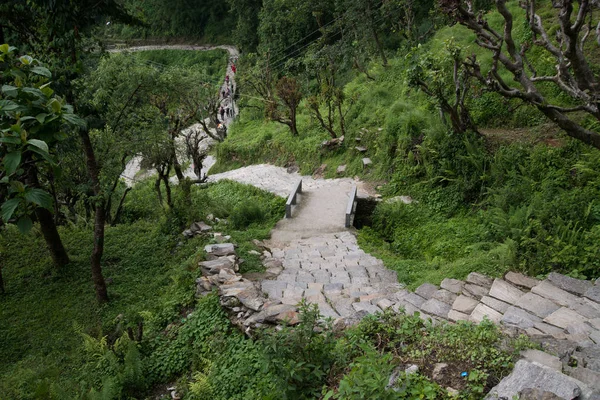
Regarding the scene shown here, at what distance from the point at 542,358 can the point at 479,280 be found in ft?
8.51

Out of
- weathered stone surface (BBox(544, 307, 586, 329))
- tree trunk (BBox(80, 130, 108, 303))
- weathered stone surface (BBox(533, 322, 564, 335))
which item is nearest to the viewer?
weathered stone surface (BBox(533, 322, 564, 335))

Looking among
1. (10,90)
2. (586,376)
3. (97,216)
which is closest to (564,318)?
(586,376)

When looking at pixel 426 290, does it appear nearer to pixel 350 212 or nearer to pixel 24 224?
pixel 350 212

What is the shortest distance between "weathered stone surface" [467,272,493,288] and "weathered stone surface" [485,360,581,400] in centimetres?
288

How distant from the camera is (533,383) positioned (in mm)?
3334

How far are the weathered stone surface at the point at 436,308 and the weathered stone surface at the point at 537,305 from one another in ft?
2.76

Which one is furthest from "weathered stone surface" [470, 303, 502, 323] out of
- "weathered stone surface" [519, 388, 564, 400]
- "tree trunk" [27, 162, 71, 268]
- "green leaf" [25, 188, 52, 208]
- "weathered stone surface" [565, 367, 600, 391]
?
"tree trunk" [27, 162, 71, 268]

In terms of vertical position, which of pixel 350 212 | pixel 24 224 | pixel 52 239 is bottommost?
pixel 350 212

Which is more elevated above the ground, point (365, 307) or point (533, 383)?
point (533, 383)

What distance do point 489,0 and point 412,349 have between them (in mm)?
16587

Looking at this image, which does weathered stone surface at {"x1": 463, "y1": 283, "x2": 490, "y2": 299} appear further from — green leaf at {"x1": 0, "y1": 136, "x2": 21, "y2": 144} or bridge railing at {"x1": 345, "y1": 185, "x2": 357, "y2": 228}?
green leaf at {"x1": 0, "y1": 136, "x2": 21, "y2": 144}

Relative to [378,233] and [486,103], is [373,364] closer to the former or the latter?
[378,233]

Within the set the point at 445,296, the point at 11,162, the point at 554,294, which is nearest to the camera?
the point at 11,162

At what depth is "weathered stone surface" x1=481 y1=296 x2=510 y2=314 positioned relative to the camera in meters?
5.38
